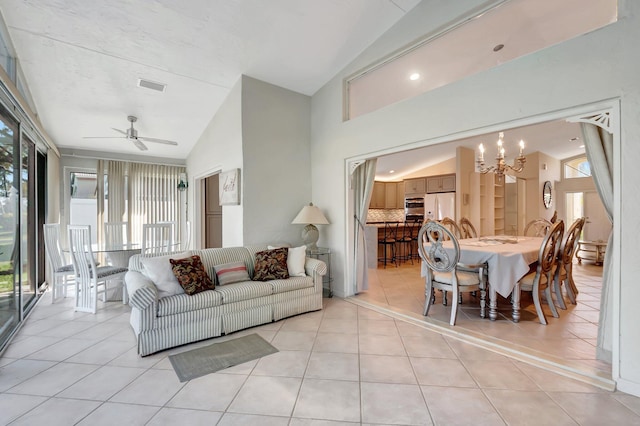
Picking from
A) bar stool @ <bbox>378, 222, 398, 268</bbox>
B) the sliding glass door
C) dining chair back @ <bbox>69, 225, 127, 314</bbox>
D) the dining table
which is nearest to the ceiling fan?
the sliding glass door

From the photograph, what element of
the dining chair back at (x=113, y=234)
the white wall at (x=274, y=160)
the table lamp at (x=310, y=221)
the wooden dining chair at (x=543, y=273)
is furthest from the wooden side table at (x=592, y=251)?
the dining chair back at (x=113, y=234)

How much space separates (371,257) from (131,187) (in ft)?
18.0

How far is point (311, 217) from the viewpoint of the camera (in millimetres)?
4277

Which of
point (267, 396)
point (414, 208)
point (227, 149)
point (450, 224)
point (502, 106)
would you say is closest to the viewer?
point (267, 396)

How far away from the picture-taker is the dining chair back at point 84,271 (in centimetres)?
363

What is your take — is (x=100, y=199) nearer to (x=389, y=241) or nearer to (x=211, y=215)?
(x=211, y=215)

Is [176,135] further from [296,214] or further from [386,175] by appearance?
[386,175]

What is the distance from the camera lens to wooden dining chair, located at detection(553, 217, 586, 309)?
137 inches

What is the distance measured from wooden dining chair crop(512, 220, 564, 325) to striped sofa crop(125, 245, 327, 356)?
2.36m

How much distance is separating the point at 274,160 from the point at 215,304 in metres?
2.35

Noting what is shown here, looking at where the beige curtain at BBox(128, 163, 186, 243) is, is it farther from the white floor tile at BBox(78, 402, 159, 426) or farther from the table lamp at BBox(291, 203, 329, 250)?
the white floor tile at BBox(78, 402, 159, 426)

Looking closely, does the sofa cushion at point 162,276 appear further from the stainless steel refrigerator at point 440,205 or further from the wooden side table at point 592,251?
the wooden side table at point 592,251

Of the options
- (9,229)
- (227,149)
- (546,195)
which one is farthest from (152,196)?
(546,195)

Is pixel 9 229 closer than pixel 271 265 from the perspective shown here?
Yes
